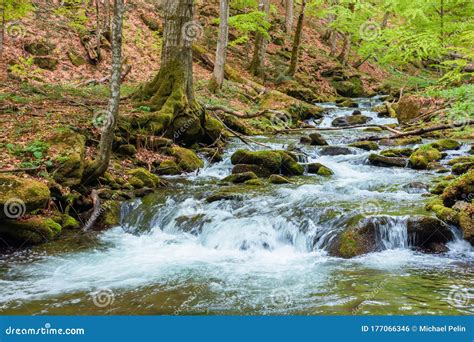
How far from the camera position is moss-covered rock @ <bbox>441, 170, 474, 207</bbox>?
7395 mm

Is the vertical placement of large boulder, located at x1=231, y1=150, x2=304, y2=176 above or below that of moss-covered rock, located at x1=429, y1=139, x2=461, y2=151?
below

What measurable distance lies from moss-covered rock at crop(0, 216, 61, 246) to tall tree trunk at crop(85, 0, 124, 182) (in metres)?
1.66

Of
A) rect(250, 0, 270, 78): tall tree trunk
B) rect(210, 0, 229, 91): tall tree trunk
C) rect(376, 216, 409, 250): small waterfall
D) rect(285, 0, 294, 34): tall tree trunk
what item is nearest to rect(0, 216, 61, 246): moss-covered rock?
rect(376, 216, 409, 250): small waterfall

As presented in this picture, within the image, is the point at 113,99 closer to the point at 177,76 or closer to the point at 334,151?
the point at 177,76

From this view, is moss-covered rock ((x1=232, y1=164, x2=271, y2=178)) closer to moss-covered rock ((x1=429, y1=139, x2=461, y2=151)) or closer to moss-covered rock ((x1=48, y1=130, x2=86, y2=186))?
moss-covered rock ((x1=48, y1=130, x2=86, y2=186))

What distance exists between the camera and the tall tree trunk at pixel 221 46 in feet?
57.8

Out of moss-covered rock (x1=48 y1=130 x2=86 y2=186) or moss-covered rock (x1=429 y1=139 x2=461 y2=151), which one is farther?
moss-covered rock (x1=429 y1=139 x2=461 y2=151)

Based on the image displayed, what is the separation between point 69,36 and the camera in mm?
18797

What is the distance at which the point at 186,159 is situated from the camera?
1148 cm

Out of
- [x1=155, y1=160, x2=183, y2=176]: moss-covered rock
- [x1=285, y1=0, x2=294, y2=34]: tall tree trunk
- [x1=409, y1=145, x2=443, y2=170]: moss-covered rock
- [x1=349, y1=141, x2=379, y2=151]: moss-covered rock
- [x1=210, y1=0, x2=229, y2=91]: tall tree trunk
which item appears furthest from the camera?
[x1=285, y1=0, x2=294, y2=34]: tall tree trunk

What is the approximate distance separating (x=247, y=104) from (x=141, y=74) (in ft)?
15.8

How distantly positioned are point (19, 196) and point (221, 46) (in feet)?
42.3

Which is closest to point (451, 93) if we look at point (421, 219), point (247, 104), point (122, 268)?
point (421, 219)

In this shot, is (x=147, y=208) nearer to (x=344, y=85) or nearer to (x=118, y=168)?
(x=118, y=168)
